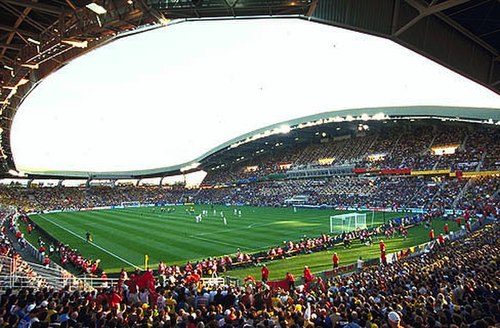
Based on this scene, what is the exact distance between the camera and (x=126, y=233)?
1475 inches

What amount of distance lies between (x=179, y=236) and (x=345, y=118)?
36.1 m

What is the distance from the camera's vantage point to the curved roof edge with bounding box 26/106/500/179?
149ft

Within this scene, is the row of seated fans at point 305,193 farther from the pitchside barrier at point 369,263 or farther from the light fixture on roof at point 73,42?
the light fixture on roof at point 73,42

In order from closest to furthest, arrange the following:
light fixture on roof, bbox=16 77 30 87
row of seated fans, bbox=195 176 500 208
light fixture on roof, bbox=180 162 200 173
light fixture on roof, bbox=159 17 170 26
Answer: light fixture on roof, bbox=159 17 170 26 < light fixture on roof, bbox=16 77 30 87 < row of seated fans, bbox=195 176 500 208 < light fixture on roof, bbox=180 162 200 173

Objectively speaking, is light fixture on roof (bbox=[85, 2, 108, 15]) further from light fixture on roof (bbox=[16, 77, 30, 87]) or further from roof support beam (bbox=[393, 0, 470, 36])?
light fixture on roof (bbox=[16, 77, 30, 87])

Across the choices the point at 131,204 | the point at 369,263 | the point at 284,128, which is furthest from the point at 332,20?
the point at 131,204

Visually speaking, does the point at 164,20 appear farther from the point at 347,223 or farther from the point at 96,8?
the point at 347,223

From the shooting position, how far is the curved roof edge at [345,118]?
4556cm

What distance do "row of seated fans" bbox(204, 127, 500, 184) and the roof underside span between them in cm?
4179

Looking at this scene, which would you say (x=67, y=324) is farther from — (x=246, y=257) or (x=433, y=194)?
(x=433, y=194)

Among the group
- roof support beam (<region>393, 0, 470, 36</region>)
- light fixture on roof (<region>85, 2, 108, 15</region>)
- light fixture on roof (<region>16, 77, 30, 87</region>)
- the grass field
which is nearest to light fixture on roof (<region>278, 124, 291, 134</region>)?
the grass field

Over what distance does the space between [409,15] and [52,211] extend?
72509 millimetres

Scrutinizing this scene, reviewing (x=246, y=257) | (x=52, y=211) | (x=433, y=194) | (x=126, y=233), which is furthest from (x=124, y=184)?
(x=246, y=257)

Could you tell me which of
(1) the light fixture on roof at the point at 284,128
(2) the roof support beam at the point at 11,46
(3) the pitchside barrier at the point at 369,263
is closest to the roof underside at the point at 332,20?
(2) the roof support beam at the point at 11,46
